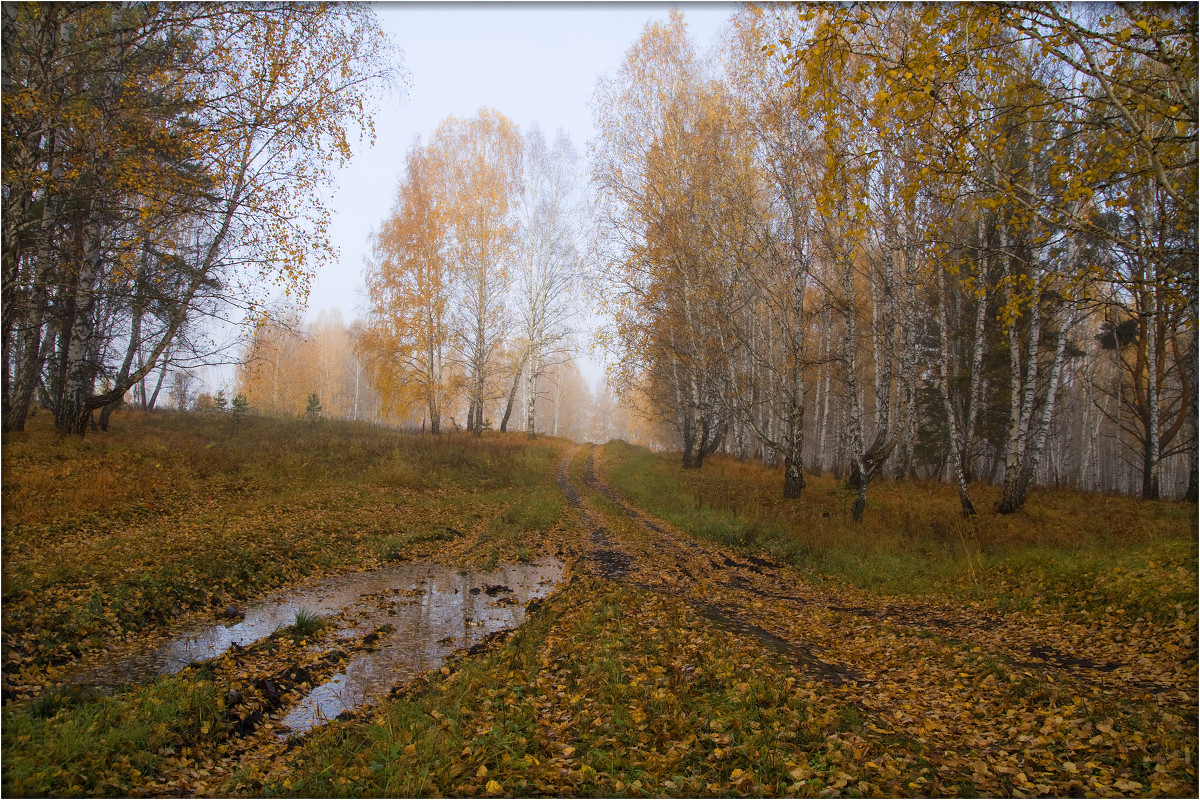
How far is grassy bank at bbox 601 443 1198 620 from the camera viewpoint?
752 cm

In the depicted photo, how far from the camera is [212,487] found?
40.3 ft

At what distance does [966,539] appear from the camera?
11.2 m

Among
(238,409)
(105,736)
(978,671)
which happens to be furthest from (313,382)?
(978,671)

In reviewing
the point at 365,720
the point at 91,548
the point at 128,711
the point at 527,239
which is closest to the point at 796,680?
the point at 365,720

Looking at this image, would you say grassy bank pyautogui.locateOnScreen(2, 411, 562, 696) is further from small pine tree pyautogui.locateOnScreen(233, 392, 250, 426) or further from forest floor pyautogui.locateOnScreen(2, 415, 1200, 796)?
small pine tree pyautogui.locateOnScreen(233, 392, 250, 426)

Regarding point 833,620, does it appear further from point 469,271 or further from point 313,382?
point 313,382

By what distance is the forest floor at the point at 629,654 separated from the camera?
3869 mm

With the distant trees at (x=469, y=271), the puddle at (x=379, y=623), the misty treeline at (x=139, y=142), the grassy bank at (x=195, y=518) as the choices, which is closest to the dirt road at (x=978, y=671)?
the puddle at (x=379, y=623)

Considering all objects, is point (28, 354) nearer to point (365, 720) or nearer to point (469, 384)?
point (365, 720)

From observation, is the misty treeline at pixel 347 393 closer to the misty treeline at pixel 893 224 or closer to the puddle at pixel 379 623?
the misty treeline at pixel 893 224

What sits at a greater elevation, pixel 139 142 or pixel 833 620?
pixel 139 142

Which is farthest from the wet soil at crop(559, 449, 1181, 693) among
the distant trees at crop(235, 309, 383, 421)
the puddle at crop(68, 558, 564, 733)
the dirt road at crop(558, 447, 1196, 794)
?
the distant trees at crop(235, 309, 383, 421)

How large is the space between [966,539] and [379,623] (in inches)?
420

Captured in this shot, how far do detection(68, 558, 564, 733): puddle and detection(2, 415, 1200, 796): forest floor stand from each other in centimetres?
30
